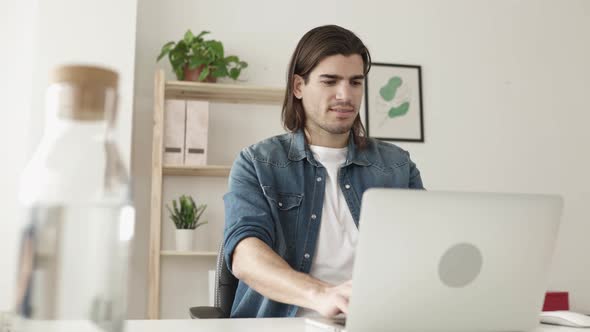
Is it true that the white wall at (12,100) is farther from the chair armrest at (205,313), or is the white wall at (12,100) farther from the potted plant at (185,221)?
the chair armrest at (205,313)

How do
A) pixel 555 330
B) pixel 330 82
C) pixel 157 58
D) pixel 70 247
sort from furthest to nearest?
pixel 157 58
pixel 330 82
pixel 555 330
pixel 70 247

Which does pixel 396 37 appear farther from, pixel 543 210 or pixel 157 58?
pixel 543 210

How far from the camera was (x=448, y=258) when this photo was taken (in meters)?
0.97

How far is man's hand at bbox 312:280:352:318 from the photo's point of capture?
44.7 inches

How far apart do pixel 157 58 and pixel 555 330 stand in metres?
2.46

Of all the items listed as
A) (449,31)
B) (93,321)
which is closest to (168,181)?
(449,31)

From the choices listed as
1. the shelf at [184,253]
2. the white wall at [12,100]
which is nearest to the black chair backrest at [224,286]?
the shelf at [184,253]

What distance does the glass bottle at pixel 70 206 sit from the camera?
0.48 meters

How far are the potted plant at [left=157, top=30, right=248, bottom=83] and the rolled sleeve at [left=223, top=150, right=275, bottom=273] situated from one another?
1291 millimetres

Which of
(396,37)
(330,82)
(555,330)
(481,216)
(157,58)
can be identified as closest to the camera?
(481,216)

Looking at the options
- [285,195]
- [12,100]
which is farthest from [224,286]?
[12,100]

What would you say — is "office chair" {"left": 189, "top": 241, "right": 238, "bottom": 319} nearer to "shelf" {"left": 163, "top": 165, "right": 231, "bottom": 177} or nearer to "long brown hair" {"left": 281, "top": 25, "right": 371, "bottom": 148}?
"long brown hair" {"left": 281, "top": 25, "right": 371, "bottom": 148}

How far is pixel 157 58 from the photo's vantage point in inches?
128

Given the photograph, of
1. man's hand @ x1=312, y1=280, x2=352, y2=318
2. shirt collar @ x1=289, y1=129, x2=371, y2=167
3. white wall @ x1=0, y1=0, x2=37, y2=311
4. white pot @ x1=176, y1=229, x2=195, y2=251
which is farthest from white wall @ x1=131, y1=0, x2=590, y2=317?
man's hand @ x1=312, y1=280, x2=352, y2=318
